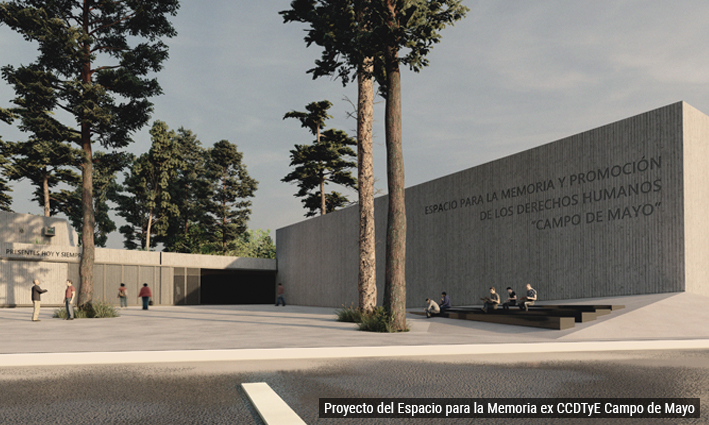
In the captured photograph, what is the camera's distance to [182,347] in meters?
10.2

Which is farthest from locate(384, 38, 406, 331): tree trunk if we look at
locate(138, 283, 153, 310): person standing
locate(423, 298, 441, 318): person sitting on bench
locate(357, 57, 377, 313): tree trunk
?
locate(138, 283, 153, 310): person standing

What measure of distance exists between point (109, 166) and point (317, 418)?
2312cm

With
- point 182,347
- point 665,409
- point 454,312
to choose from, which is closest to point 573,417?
point 665,409

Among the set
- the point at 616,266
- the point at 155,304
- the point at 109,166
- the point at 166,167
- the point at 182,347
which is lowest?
the point at 155,304

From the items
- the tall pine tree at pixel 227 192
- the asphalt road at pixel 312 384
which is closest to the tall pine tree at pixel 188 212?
the tall pine tree at pixel 227 192

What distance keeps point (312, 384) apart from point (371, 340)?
5.23 metres

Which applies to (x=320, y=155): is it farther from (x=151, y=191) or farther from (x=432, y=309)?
(x=432, y=309)

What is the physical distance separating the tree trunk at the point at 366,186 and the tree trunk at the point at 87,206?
36.7 feet

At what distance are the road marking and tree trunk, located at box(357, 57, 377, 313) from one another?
451 inches

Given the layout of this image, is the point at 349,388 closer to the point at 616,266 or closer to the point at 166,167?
the point at 616,266

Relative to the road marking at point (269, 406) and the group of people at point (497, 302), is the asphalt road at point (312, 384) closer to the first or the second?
the road marking at point (269, 406)

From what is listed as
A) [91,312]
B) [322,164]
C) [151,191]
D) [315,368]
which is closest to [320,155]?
[322,164]

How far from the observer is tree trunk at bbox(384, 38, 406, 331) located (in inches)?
566
